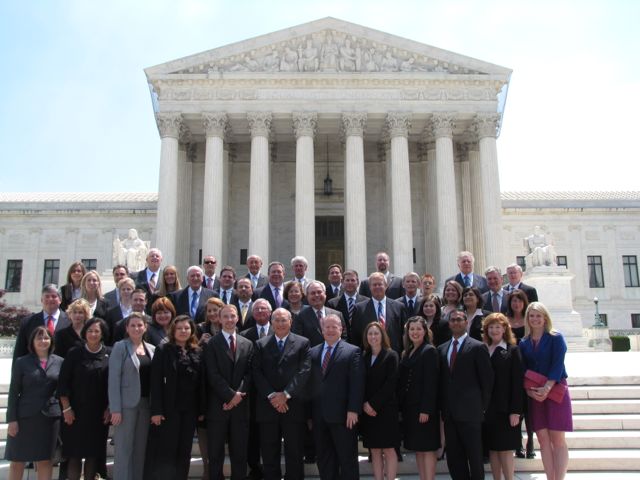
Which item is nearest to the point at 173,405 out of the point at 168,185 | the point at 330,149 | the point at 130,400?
the point at 130,400

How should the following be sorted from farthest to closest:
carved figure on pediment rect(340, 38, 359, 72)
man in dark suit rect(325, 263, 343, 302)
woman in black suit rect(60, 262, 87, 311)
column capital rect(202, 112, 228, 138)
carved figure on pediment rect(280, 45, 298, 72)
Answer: carved figure on pediment rect(340, 38, 359, 72) < carved figure on pediment rect(280, 45, 298, 72) < column capital rect(202, 112, 228, 138) < man in dark suit rect(325, 263, 343, 302) < woman in black suit rect(60, 262, 87, 311)

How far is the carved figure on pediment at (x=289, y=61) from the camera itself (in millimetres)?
37844

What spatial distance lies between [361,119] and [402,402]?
30015 millimetres

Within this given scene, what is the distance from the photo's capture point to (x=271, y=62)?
125ft

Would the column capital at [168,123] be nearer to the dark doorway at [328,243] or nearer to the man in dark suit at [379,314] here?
the dark doorway at [328,243]

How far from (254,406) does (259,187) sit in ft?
89.6

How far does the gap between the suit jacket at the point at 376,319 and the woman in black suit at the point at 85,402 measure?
14.8 feet

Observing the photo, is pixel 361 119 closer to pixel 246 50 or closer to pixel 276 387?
pixel 246 50

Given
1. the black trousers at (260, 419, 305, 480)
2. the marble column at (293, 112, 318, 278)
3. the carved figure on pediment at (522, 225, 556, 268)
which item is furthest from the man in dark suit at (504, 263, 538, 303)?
the marble column at (293, 112, 318, 278)

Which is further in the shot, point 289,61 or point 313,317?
point 289,61

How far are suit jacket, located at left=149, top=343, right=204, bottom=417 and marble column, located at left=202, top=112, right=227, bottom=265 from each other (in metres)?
26.6

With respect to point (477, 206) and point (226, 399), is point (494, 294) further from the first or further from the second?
point (477, 206)

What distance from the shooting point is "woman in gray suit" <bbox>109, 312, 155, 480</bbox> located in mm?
8836

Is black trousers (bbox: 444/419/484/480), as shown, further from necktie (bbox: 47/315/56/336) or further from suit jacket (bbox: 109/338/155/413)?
necktie (bbox: 47/315/56/336)
